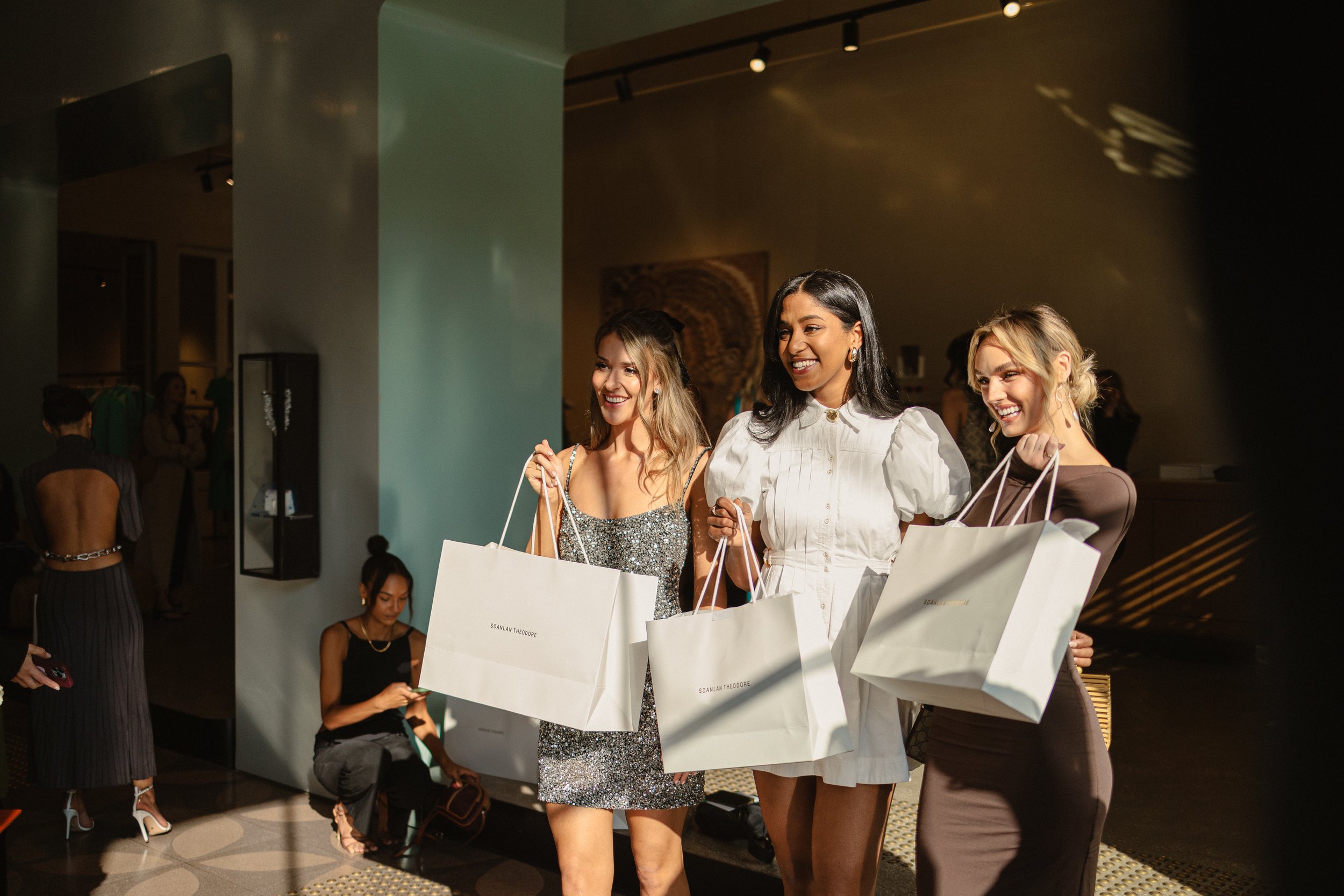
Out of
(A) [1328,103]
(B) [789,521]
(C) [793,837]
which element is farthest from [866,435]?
(A) [1328,103]

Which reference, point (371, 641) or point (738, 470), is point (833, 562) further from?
point (371, 641)

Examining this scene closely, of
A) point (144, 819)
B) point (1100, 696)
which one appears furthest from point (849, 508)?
point (144, 819)

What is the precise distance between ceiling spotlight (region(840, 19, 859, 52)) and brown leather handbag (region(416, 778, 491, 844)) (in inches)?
198

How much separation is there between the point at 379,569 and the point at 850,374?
1999mm

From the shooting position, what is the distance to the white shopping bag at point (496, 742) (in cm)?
373

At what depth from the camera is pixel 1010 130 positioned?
761cm

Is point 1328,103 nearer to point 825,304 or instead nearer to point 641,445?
point 825,304

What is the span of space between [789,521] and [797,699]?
0.39m

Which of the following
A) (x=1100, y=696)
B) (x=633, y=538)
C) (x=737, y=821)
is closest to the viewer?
(x=1100, y=696)

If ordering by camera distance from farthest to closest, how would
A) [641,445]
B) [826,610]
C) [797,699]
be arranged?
[641,445] → [826,610] → [797,699]

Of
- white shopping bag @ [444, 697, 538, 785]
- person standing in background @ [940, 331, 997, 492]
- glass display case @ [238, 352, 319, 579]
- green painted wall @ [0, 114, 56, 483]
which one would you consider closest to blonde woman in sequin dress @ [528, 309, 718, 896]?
white shopping bag @ [444, 697, 538, 785]

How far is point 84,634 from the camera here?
378 centimetres

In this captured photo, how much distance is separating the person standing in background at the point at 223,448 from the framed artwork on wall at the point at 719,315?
3.58 meters

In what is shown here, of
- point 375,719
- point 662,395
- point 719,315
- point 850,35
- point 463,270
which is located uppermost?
point 850,35
